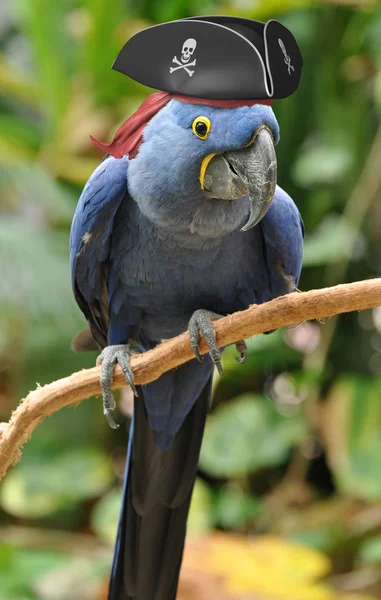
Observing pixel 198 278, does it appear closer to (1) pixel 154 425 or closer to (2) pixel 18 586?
(1) pixel 154 425

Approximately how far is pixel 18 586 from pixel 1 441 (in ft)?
2.69

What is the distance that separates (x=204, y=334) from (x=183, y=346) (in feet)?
0.13

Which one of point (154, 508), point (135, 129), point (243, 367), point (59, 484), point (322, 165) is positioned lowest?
point (154, 508)

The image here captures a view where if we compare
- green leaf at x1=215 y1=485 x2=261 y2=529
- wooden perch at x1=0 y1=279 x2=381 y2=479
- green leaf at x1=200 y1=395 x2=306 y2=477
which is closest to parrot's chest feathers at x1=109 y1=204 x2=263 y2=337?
wooden perch at x1=0 y1=279 x2=381 y2=479

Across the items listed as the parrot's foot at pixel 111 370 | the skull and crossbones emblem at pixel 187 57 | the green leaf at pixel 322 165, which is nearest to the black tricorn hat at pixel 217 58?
the skull and crossbones emblem at pixel 187 57

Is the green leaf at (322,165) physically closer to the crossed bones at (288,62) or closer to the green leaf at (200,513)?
the green leaf at (200,513)

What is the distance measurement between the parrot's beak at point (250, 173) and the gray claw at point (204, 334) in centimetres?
16

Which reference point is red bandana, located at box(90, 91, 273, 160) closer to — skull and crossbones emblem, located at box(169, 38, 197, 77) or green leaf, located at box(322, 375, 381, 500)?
skull and crossbones emblem, located at box(169, 38, 197, 77)

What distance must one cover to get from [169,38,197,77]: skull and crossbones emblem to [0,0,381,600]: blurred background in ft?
2.87

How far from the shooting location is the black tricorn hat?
0.56 m

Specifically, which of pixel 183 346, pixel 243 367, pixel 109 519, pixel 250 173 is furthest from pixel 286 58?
pixel 109 519

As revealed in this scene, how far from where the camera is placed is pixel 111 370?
84 cm

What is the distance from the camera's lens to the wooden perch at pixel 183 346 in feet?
2.20

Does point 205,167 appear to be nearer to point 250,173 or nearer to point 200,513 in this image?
point 250,173
